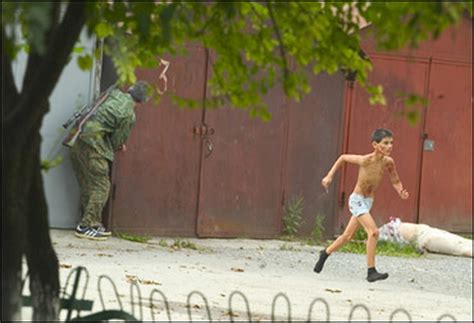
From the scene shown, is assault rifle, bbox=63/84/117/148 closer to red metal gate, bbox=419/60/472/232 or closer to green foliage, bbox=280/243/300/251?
green foliage, bbox=280/243/300/251

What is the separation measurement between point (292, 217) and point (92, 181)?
106 inches

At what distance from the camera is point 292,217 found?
611 inches

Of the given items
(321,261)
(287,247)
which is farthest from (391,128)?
(321,261)

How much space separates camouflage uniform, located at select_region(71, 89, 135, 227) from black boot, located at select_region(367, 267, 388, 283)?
3.32 m

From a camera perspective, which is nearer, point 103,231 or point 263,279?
point 263,279

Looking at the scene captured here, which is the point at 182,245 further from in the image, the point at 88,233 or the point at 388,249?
the point at 388,249

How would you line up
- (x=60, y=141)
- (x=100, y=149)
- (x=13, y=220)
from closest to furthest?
(x=13, y=220), (x=100, y=149), (x=60, y=141)

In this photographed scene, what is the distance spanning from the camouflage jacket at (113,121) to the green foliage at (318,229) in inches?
111

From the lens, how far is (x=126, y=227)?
47.9ft

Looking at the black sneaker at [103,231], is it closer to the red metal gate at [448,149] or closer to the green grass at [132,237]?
the green grass at [132,237]

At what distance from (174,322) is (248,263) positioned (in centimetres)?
435

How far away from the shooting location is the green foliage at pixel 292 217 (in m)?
15.5

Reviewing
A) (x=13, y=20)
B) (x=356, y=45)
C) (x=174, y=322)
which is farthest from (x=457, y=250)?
(x=13, y=20)

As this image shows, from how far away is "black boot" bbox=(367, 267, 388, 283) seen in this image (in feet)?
39.5
